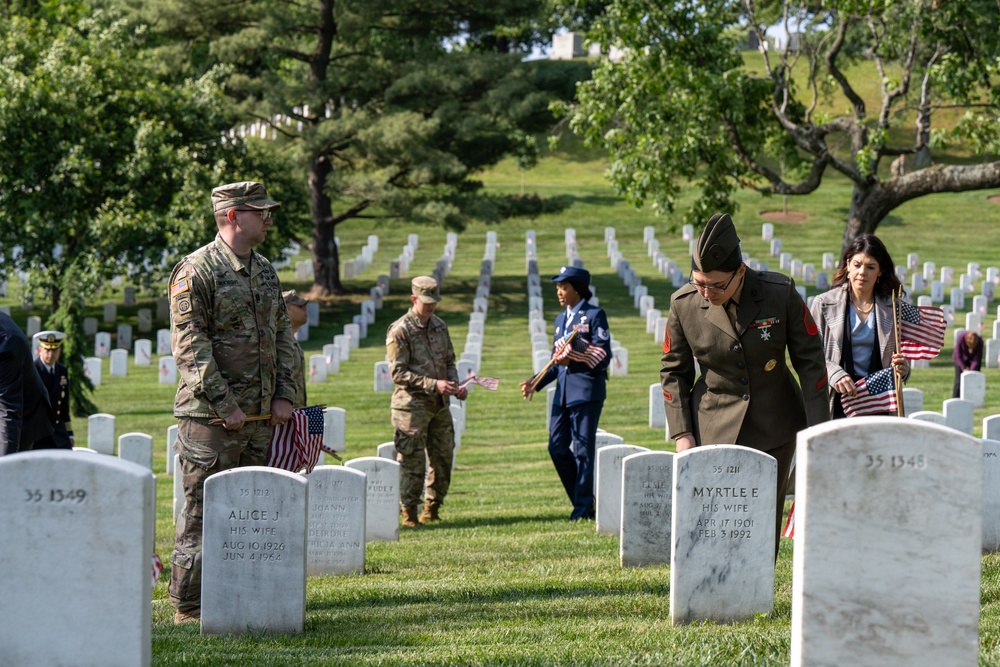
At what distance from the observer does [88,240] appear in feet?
91.2

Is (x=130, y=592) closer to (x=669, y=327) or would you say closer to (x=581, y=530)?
(x=669, y=327)

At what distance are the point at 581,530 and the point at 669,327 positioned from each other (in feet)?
12.2

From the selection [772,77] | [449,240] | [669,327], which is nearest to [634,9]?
[772,77]

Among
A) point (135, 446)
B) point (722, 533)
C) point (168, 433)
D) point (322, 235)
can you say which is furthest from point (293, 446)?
point (322, 235)

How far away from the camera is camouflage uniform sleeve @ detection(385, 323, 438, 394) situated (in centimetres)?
1037

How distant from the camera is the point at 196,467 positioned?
6375 millimetres

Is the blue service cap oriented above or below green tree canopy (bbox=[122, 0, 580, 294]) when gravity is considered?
below

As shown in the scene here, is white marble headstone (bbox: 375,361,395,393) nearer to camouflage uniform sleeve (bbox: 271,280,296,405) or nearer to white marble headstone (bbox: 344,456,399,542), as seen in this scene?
white marble headstone (bbox: 344,456,399,542)

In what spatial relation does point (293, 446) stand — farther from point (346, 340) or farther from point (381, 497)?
point (346, 340)

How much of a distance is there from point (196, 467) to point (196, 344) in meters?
0.65

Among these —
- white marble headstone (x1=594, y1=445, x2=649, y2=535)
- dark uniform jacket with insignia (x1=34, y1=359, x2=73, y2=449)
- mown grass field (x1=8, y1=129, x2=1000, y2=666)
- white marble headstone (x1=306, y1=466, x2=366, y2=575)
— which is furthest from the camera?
dark uniform jacket with insignia (x1=34, y1=359, x2=73, y2=449)

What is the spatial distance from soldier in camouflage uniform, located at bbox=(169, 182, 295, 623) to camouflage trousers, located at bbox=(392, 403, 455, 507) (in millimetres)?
3898

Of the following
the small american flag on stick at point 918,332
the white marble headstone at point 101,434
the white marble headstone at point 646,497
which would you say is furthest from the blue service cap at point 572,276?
the white marble headstone at point 101,434

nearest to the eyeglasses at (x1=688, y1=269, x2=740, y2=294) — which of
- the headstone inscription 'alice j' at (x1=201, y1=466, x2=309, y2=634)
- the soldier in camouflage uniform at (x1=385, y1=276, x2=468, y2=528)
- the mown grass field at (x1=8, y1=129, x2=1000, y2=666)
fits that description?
the mown grass field at (x1=8, y1=129, x2=1000, y2=666)
